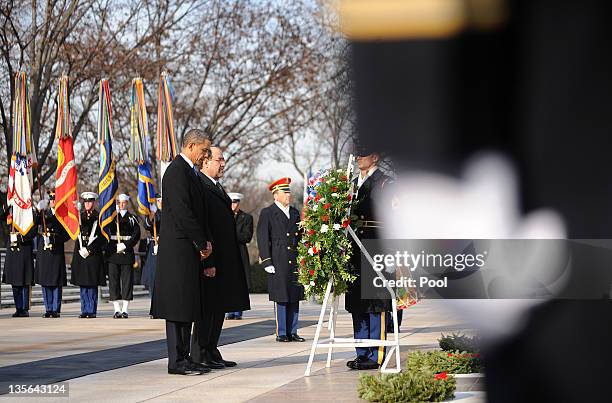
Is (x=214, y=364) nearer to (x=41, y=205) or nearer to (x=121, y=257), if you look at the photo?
(x=121, y=257)

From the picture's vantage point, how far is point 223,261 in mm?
8031

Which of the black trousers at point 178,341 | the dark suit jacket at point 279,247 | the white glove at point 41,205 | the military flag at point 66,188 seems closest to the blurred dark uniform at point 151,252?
the military flag at point 66,188

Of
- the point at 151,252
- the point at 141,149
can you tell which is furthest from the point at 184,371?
the point at 151,252

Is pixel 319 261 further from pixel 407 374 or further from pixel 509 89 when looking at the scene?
pixel 509 89

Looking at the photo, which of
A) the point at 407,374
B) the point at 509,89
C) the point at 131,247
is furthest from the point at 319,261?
the point at 131,247

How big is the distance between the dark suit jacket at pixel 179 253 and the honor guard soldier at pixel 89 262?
835 centimetres

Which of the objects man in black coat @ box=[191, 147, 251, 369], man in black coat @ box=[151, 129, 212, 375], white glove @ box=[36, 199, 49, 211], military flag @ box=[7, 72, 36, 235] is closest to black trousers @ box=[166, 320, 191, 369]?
man in black coat @ box=[151, 129, 212, 375]

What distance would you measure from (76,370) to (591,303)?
5900mm

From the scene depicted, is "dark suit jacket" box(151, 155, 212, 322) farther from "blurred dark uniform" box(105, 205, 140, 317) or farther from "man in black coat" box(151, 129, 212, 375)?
"blurred dark uniform" box(105, 205, 140, 317)

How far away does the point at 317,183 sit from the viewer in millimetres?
7316

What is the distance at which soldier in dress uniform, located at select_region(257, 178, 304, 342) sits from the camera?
36.0 ft

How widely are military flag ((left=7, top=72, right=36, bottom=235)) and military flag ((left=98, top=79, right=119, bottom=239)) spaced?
1.04 meters

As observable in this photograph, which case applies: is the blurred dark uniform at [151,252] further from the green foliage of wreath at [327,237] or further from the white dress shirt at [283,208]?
the green foliage of wreath at [327,237]

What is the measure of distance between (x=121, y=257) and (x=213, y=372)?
834 centimetres
